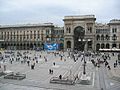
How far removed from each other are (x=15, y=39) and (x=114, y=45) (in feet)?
203

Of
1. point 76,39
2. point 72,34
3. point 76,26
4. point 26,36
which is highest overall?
point 76,26

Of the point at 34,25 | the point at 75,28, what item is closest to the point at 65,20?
the point at 75,28

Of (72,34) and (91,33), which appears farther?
(72,34)

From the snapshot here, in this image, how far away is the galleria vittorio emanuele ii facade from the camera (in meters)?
106

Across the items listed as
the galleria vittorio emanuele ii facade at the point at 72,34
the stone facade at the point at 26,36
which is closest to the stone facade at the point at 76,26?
the galleria vittorio emanuele ii facade at the point at 72,34

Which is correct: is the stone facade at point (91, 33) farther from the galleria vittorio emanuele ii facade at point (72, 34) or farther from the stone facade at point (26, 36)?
the stone facade at point (26, 36)

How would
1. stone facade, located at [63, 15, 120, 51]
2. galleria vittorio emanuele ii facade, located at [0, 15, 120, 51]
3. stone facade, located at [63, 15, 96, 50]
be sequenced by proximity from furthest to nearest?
1. stone facade, located at [63, 15, 96, 50]
2. galleria vittorio emanuele ii facade, located at [0, 15, 120, 51]
3. stone facade, located at [63, 15, 120, 51]

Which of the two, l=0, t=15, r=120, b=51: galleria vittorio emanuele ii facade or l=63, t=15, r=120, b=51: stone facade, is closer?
l=63, t=15, r=120, b=51: stone facade

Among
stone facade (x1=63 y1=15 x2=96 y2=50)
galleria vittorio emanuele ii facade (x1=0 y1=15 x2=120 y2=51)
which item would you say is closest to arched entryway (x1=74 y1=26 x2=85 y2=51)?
galleria vittorio emanuele ii facade (x1=0 y1=15 x2=120 y2=51)

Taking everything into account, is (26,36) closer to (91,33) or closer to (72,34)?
(72,34)

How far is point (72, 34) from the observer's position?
362ft

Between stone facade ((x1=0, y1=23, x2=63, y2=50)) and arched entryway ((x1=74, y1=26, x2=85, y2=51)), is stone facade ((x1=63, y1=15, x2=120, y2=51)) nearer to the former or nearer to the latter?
arched entryway ((x1=74, y1=26, x2=85, y2=51))

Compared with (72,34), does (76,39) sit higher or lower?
lower

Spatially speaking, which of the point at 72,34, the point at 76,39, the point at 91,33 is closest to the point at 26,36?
the point at 72,34
